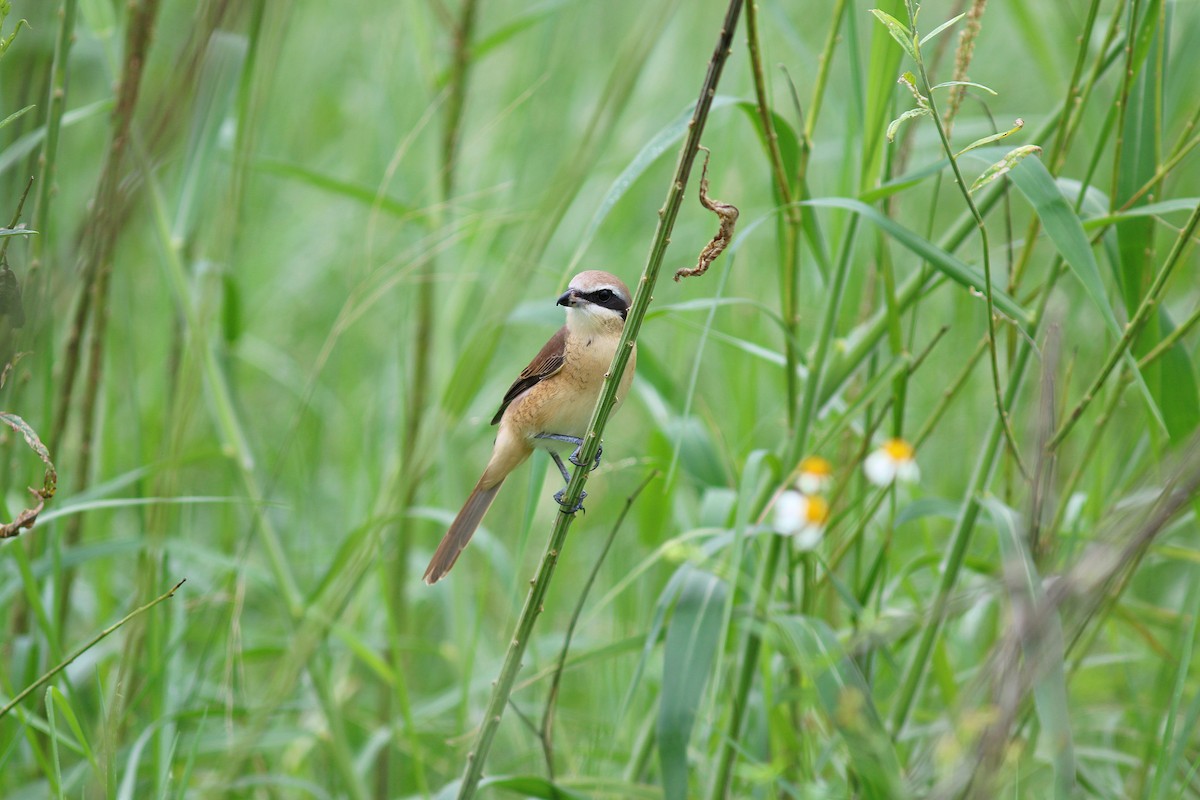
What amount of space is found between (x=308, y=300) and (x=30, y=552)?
94.7 inches

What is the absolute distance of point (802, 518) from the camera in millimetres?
2281

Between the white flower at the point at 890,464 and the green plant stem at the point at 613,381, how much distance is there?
2.96ft

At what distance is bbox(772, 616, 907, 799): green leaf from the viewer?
1.75 metres

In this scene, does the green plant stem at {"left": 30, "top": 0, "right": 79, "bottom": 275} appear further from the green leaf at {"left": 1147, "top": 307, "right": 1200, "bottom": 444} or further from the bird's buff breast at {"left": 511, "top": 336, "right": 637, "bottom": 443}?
the green leaf at {"left": 1147, "top": 307, "right": 1200, "bottom": 444}

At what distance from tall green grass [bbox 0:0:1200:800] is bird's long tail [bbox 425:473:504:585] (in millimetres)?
125

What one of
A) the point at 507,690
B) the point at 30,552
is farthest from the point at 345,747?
the point at 507,690

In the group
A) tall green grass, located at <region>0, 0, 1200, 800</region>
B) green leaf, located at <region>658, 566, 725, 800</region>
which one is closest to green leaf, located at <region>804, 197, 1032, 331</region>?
tall green grass, located at <region>0, 0, 1200, 800</region>

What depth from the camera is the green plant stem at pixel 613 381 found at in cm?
114

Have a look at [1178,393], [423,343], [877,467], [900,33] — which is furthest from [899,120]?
[423,343]

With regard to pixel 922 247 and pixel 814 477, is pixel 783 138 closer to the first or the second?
pixel 922 247

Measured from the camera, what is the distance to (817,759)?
7.66 feet

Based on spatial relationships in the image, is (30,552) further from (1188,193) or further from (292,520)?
(1188,193)

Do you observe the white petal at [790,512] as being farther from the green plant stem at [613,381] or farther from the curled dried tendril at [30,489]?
the curled dried tendril at [30,489]

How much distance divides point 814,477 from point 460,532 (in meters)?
0.86
